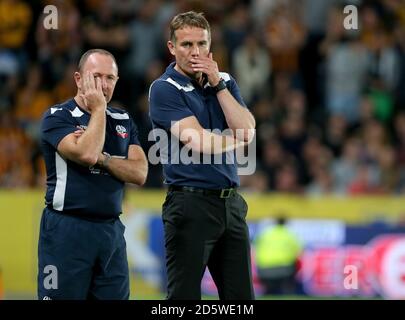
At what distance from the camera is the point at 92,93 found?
6879 millimetres

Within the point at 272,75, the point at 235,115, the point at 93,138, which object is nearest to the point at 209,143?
the point at 235,115

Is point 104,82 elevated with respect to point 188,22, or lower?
lower

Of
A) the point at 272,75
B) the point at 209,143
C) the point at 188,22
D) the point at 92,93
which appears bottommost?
the point at 209,143

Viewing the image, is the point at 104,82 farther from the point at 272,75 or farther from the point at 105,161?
the point at 272,75

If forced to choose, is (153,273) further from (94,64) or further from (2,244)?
(94,64)

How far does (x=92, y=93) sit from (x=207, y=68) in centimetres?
80

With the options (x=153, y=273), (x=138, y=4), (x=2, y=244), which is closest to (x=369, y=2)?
(x=138, y=4)

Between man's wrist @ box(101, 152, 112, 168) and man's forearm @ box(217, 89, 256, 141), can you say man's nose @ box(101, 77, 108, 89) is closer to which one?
man's wrist @ box(101, 152, 112, 168)

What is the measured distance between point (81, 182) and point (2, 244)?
7907mm

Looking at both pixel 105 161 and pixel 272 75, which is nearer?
pixel 105 161

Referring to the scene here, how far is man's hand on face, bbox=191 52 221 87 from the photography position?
6.76m

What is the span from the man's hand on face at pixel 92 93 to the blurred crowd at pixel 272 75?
26.0ft
